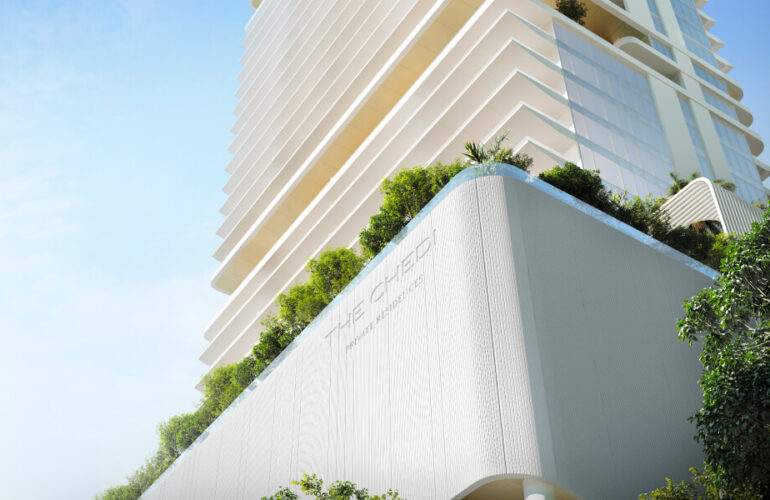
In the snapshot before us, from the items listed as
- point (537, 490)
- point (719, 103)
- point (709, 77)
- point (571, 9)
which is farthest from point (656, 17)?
point (537, 490)

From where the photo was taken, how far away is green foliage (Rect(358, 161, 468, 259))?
2220 centimetres

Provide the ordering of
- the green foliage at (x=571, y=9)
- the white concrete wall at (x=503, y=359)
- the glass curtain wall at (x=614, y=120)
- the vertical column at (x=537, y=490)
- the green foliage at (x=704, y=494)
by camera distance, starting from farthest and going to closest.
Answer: the green foliage at (x=571, y=9), the glass curtain wall at (x=614, y=120), the white concrete wall at (x=503, y=359), the vertical column at (x=537, y=490), the green foliage at (x=704, y=494)

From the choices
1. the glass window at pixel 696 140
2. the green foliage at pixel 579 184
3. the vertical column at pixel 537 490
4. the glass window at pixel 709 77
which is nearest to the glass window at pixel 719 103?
the glass window at pixel 709 77

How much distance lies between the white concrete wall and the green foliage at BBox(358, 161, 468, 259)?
2.98 meters

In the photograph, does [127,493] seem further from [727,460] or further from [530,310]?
[727,460]

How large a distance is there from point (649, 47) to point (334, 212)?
2037 cm

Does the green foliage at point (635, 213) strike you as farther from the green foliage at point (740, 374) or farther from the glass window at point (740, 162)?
the glass window at point (740, 162)

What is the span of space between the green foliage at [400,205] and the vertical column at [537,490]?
10.4m

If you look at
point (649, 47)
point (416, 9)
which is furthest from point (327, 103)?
point (649, 47)

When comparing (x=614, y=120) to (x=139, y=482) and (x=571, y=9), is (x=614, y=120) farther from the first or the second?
(x=139, y=482)

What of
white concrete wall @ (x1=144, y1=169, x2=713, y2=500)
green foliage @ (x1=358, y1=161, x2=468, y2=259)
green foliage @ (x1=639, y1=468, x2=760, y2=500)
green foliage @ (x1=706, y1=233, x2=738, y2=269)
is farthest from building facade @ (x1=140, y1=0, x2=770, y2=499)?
green foliage @ (x1=706, y1=233, x2=738, y2=269)

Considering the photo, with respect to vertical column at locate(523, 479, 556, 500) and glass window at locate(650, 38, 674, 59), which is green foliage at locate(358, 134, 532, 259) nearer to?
vertical column at locate(523, 479, 556, 500)

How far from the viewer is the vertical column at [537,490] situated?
12771 millimetres

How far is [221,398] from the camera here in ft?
104
